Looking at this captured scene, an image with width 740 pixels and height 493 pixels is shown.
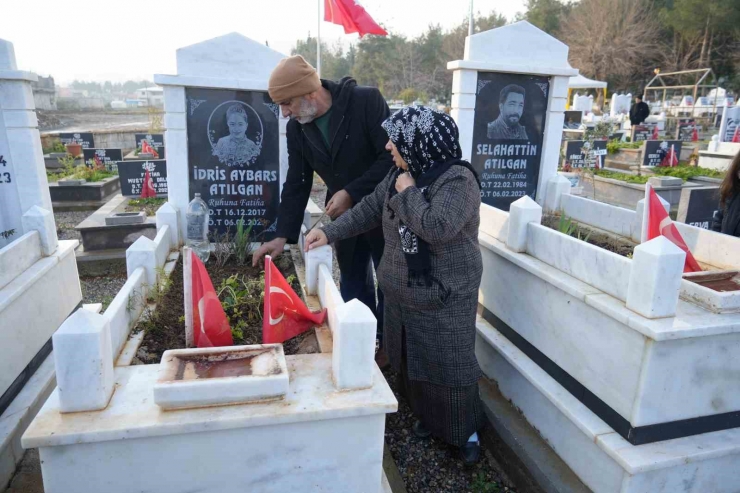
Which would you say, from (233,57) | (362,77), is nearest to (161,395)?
(233,57)

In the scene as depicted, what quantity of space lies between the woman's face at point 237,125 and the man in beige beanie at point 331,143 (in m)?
0.82

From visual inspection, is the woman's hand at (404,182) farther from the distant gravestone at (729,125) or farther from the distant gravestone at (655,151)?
the distant gravestone at (729,125)

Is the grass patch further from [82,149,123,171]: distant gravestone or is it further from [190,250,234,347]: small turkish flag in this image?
[190,250,234,347]: small turkish flag

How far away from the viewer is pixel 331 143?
3.27m

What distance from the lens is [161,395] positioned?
1771 mm

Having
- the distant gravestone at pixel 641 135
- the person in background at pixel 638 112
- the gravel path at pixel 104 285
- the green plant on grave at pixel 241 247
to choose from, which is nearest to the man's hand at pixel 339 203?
the green plant on grave at pixel 241 247

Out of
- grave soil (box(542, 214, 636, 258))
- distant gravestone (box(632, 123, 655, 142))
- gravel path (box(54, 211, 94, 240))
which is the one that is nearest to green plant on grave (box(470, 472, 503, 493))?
grave soil (box(542, 214, 636, 258))

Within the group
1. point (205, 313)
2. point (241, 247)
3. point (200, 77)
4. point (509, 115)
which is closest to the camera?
point (205, 313)

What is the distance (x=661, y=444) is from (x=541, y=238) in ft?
4.15

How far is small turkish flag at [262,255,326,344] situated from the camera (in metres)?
2.40

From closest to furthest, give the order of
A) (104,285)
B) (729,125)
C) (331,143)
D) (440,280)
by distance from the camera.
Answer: (440,280)
(331,143)
(104,285)
(729,125)

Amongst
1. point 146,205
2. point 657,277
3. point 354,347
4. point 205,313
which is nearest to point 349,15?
point 146,205

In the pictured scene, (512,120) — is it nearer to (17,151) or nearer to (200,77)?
(200,77)

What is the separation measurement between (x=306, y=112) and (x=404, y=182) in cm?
105
